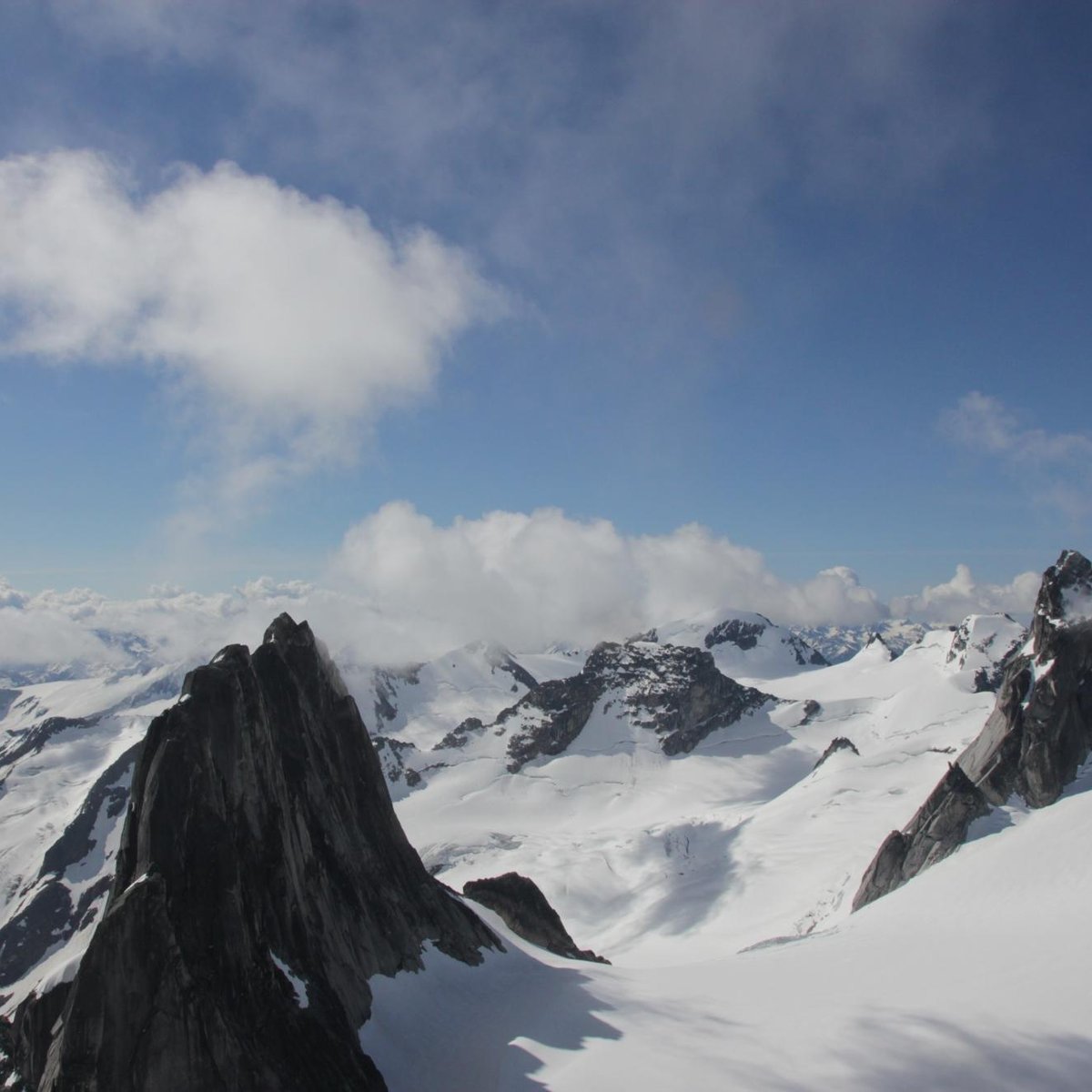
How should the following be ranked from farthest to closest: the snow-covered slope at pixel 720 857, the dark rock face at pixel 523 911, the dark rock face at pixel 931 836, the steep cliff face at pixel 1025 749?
1. the snow-covered slope at pixel 720 857
2. the steep cliff face at pixel 1025 749
3. the dark rock face at pixel 931 836
4. the dark rock face at pixel 523 911

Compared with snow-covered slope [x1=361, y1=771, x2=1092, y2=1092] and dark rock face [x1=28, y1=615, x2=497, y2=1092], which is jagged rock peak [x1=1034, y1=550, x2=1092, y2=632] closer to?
snow-covered slope [x1=361, y1=771, x2=1092, y2=1092]

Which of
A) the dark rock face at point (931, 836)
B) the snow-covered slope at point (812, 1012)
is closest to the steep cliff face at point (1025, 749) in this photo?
the dark rock face at point (931, 836)

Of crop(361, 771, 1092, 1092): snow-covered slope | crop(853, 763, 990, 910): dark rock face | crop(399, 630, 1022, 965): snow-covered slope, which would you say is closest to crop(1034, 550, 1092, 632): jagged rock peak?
crop(853, 763, 990, 910): dark rock face

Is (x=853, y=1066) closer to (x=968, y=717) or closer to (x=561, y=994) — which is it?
(x=561, y=994)

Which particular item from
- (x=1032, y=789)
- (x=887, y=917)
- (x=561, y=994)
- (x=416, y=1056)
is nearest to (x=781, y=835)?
(x=1032, y=789)

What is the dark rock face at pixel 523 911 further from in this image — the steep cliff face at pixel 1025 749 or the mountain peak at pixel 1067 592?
the mountain peak at pixel 1067 592

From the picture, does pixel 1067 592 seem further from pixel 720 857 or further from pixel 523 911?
pixel 720 857
